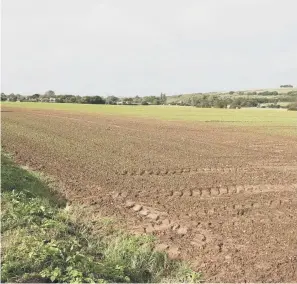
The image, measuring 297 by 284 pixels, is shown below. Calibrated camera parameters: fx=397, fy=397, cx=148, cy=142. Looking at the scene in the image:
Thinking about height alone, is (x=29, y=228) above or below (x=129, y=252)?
above

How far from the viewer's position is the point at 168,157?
17.0 meters

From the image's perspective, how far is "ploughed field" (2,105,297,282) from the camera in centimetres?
679

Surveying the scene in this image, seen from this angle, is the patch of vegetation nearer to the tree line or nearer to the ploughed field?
the ploughed field

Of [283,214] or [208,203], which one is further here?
[208,203]

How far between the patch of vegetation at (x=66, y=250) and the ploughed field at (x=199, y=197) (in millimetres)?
491

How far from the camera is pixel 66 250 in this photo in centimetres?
589

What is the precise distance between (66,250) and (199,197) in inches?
205

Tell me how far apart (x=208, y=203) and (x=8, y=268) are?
581cm

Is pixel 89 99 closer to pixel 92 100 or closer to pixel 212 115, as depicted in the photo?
pixel 92 100

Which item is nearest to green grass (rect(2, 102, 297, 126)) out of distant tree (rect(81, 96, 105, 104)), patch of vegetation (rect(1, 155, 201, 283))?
distant tree (rect(81, 96, 105, 104))

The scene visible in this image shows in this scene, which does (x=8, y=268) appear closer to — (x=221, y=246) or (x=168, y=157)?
(x=221, y=246)

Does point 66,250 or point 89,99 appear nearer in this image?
point 66,250

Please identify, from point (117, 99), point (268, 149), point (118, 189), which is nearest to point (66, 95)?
point (117, 99)

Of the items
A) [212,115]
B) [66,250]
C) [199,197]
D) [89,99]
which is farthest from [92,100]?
[66,250]
